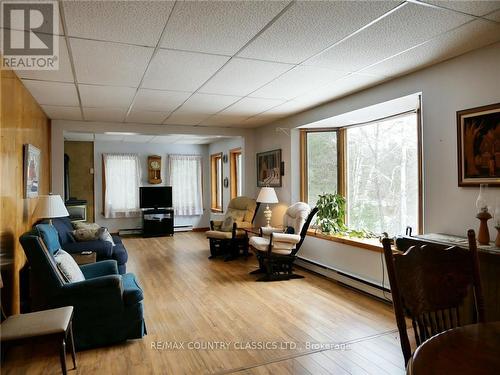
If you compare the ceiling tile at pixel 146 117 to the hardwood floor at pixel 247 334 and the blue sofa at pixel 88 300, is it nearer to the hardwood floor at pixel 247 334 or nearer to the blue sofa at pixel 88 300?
the hardwood floor at pixel 247 334

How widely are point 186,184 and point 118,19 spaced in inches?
277

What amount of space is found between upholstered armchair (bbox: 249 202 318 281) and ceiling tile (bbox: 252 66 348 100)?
1.54 meters

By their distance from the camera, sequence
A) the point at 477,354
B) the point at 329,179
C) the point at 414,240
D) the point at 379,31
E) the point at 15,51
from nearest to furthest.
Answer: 1. the point at 477,354
2. the point at 379,31
3. the point at 15,51
4. the point at 414,240
5. the point at 329,179

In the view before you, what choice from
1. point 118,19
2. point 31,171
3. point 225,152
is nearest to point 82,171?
point 225,152

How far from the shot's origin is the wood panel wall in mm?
2609

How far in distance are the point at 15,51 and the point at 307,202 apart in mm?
3998

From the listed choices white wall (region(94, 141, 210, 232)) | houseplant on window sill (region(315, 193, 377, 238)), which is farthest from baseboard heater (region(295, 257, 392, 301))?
white wall (region(94, 141, 210, 232))

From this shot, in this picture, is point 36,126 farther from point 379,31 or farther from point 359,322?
point 359,322

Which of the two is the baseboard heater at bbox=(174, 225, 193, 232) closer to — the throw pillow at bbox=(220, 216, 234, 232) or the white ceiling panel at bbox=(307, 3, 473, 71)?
the throw pillow at bbox=(220, 216, 234, 232)

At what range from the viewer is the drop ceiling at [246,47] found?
202cm

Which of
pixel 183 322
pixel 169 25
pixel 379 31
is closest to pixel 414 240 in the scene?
pixel 379 31

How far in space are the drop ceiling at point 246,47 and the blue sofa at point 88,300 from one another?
5.03ft

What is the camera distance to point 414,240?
8.96 feet

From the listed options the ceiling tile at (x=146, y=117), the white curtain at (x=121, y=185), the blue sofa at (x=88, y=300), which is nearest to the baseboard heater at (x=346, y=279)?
the blue sofa at (x=88, y=300)
